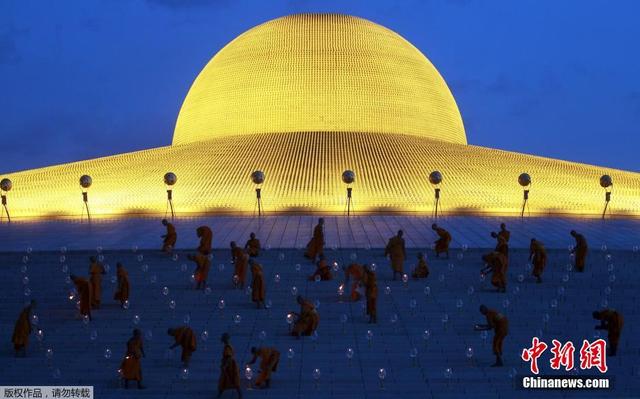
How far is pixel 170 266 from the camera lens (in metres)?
15.4

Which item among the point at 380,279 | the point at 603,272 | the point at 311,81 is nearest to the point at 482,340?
the point at 380,279

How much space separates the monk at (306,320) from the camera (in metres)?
11.0

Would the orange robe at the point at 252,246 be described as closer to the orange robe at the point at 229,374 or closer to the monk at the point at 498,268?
the monk at the point at 498,268

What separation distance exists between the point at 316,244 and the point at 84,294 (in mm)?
4713

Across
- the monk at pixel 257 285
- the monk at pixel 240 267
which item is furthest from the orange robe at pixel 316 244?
the monk at pixel 257 285

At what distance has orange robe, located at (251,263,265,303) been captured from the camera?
40.8 feet

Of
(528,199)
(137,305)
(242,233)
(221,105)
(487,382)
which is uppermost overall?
(221,105)

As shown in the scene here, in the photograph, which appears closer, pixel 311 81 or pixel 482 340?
pixel 482 340

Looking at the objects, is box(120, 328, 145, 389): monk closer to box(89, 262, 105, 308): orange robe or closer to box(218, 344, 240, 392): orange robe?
box(218, 344, 240, 392): orange robe

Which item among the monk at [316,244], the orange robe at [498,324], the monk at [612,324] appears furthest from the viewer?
the monk at [316,244]

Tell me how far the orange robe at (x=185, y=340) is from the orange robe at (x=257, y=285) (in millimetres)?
2471

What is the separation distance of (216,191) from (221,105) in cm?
749

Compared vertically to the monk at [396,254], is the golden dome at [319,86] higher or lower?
higher

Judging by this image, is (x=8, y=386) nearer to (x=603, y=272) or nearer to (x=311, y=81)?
(x=603, y=272)
